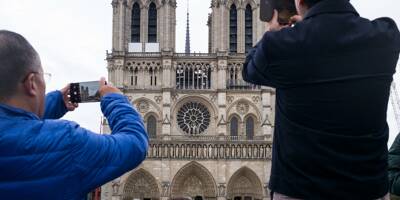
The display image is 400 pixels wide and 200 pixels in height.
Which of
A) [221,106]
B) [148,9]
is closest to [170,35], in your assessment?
[148,9]

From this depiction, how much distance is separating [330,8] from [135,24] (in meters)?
40.5

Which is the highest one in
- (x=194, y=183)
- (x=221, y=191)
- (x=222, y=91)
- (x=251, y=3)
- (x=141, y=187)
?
(x=251, y=3)

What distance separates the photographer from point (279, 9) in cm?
343

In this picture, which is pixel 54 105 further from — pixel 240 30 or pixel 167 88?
pixel 240 30

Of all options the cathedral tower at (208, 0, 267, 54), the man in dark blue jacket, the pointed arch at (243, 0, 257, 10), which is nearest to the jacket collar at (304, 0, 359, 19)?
the man in dark blue jacket

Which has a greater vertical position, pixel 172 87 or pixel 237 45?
pixel 237 45

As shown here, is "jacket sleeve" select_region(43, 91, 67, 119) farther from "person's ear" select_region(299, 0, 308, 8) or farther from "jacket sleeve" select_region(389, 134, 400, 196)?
"jacket sleeve" select_region(389, 134, 400, 196)

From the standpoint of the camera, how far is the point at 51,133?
2.62 m

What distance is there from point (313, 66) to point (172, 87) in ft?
128

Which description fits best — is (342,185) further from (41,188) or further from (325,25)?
(41,188)

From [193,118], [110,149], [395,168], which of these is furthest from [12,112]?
[193,118]

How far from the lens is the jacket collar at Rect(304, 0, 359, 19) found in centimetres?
313

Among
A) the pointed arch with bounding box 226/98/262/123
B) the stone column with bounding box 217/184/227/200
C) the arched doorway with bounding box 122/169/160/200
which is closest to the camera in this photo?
the stone column with bounding box 217/184/227/200

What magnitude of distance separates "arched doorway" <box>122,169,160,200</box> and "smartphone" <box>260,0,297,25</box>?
37513 millimetres
